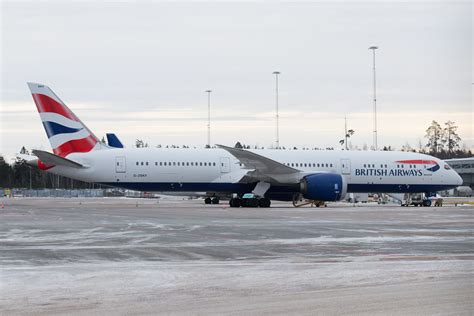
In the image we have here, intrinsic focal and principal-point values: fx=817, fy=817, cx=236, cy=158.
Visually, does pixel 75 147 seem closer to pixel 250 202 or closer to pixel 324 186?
pixel 250 202

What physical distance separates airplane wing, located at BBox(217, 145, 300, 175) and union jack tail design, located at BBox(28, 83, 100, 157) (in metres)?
8.11

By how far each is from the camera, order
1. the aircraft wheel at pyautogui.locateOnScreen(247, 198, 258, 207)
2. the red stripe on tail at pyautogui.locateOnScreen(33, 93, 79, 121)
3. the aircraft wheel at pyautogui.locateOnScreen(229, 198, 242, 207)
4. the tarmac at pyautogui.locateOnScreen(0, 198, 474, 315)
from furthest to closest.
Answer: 1. the aircraft wheel at pyautogui.locateOnScreen(229, 198, 242, 207)
2. the aircraft wheel at pyautogui.locateOnScreen(247, 198, 258, 207)
3. the red stripe on tail at pyautogui.locateOnScreen(33, 93, 79, 121)
4. the tarmac at pyautogui.locateOnScreen(0, 198, 474, 315)

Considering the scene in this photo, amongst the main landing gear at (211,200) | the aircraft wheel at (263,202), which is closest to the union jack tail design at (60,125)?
the aircraft wheel at (263,202)

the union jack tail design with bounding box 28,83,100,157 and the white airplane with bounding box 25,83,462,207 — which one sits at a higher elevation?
the union jack tail design with bounding box 28,83,100,157

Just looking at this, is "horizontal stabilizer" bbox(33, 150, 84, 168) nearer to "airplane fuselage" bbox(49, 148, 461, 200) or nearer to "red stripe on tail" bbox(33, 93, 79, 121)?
"airplane fuselage" bbox(49, 148, 461, 200)

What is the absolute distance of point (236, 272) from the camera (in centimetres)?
1239

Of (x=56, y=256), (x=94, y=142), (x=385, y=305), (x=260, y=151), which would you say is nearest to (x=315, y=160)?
(x=260, y=151)

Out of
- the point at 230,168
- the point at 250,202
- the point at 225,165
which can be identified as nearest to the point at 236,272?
the point at 250,202

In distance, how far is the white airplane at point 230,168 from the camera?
148ft

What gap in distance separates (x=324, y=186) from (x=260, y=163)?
4.14 metres

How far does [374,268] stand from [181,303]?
4.55 m

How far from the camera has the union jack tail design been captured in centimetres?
4469

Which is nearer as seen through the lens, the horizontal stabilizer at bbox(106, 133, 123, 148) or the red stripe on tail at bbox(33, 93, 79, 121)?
the red stripe on tail at bbox(33, 93, 79, 121)

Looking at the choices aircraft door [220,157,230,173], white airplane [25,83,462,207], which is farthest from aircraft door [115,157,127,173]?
aircraft door [220,157,230,173]
